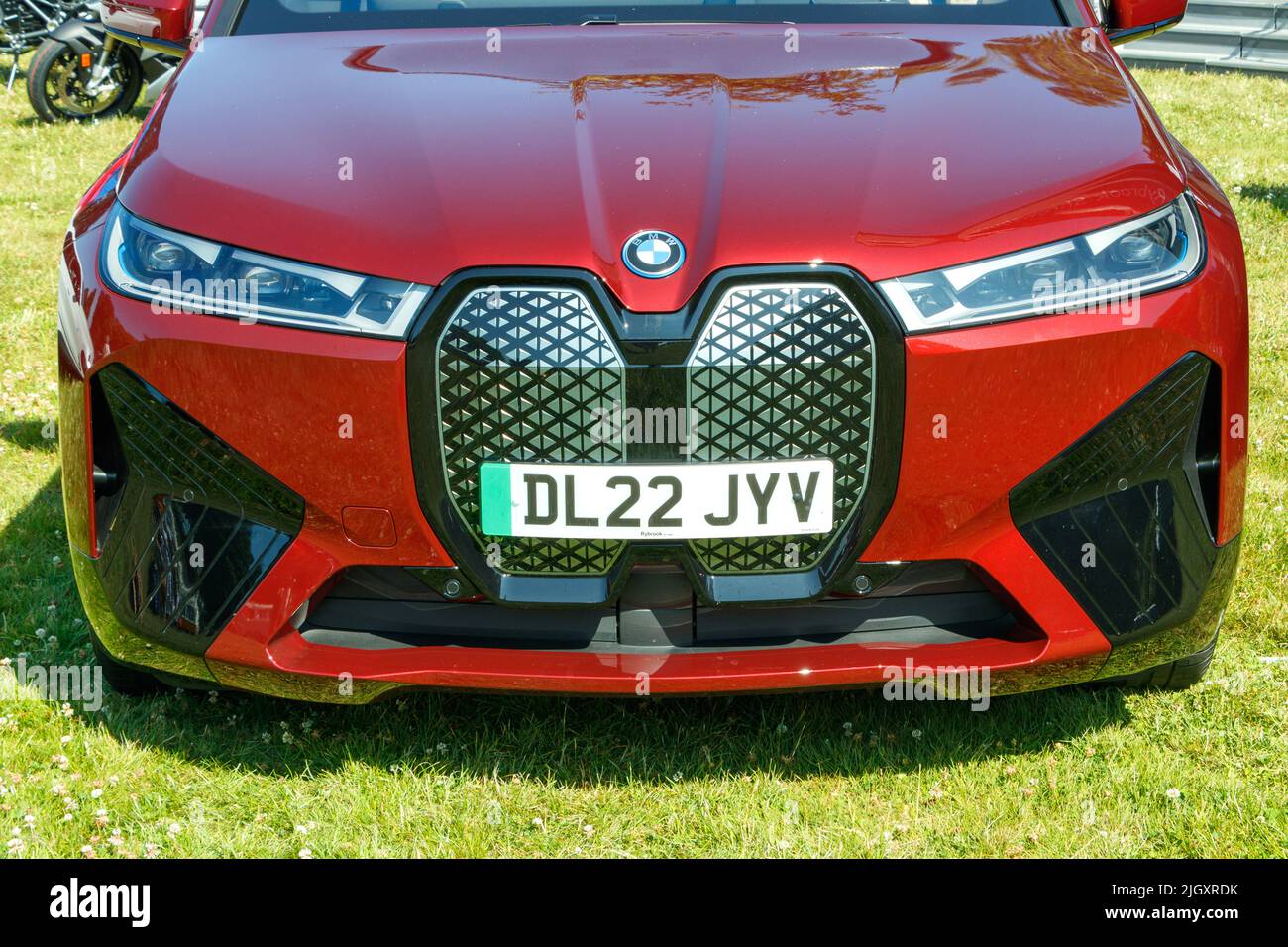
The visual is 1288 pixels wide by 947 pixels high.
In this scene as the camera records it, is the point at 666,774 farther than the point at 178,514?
Yes

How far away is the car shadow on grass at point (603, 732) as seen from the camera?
2564 millimetres

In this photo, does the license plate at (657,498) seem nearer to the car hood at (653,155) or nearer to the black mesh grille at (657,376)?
the black mesh grille at (657,376)

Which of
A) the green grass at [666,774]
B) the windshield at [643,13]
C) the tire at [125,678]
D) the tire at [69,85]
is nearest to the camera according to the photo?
the green grass at [666,774]

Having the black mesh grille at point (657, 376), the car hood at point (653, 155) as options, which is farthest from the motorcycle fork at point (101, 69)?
the black mesh grille at point (657, 376)

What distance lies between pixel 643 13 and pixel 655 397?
4.43 feet

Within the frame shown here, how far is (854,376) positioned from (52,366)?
3.69 metres

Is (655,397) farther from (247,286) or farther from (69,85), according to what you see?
(69,85)

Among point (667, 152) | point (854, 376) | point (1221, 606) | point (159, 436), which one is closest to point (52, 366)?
point (159, 436)

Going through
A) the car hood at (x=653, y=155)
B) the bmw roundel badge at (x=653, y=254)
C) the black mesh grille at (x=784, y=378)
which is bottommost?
the black mesh grille at (x=784, y=378)

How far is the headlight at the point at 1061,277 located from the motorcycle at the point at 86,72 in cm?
841

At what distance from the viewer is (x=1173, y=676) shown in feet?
8.98

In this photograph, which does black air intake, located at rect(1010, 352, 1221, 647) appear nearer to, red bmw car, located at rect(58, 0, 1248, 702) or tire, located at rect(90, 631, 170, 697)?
red bmw car, located at rect(58, 0, 1248, 702)

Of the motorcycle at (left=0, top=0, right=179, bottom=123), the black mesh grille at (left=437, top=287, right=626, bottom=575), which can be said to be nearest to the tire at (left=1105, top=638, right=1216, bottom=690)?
the black mesh grille at (left=437, top=287, right=626, bottom=575)

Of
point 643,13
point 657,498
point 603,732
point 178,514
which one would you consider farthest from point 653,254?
point 643,13
